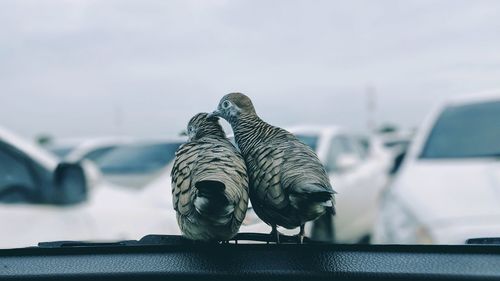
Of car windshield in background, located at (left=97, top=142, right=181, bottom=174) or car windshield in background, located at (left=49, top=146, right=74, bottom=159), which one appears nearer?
car windshield in background, located at (left=97, top=142, right=181, bottom=174)

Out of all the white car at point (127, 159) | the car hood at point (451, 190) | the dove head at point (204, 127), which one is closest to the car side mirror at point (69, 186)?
the white car at point (127, 159)

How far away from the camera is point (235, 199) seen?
1.63 metres

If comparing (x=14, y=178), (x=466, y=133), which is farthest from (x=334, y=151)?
(x=14, y=178)

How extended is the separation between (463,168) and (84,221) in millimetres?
2809

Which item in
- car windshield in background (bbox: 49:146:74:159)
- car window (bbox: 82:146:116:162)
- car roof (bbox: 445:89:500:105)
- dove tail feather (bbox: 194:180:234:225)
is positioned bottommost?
car windshield in background (bbox: 49:146:74:159)

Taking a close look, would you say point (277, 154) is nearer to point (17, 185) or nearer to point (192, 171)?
point (192, 171)

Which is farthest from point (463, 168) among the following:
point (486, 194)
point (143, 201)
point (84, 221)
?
point (84, 221)

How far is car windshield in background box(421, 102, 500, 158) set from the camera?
16.2ft

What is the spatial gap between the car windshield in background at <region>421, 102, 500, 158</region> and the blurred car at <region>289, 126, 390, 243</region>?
82cm

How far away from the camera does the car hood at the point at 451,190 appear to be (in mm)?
3850

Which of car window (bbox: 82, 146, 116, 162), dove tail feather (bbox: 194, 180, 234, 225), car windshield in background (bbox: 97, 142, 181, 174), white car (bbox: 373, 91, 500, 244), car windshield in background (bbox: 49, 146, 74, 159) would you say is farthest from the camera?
car windshield in background (bbox: 49, 146, 74, 159)

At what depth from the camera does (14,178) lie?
500 centimetres

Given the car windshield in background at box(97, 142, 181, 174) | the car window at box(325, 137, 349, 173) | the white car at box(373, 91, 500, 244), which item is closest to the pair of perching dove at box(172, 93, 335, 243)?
the white car at box(373, 91, 500, 244)

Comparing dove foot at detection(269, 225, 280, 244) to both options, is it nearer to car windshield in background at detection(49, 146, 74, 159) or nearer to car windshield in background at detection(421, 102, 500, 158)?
car windshield in background at detection(421, 102, 500, 158)
